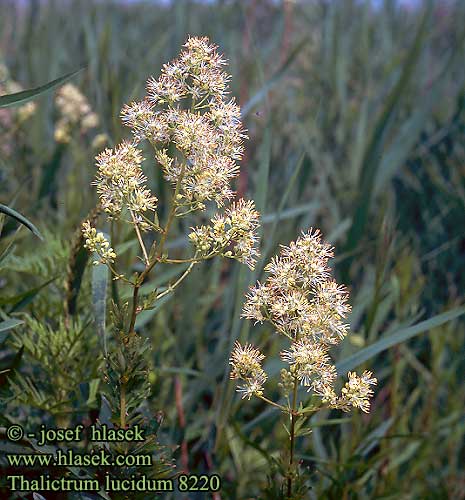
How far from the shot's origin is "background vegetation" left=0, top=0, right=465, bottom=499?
48.4 inches

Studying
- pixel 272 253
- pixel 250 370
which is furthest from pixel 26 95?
pixel 272 253

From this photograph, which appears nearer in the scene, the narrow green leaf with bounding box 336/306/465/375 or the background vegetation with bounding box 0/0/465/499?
the narrow green leaf with bounding box 336/306/465/375

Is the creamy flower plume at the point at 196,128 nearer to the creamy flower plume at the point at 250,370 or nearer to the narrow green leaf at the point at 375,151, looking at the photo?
the creamy flower plume at the point at 250,370

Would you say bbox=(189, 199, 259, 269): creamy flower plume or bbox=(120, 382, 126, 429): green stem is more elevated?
Answer: bbox=(189, 199, 259, 269): creamy flower plume

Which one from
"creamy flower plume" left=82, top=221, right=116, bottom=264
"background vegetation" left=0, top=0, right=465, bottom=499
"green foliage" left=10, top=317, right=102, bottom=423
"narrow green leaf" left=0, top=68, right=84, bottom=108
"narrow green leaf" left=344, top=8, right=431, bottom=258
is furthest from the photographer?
"narrow green leaf" left=344, top=8, right=431, bottom=258

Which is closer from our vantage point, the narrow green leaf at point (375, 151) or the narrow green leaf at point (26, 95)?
the narrow green leaf at point (26, 95)

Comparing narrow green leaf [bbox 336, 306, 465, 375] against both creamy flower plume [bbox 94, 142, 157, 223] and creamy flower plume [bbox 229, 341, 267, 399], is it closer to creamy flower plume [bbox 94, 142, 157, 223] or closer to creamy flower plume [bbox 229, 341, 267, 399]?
creamy flower plume [bbox 229, 341, 267, 399]

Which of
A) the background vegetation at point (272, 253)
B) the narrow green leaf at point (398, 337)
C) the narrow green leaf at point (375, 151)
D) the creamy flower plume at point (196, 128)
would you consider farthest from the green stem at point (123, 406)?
the narrow green leaf at point (375, 151)

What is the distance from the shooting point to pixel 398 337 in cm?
107

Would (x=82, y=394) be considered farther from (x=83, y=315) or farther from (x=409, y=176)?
(x=409, y=176)

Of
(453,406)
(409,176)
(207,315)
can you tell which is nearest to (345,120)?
(409,176)

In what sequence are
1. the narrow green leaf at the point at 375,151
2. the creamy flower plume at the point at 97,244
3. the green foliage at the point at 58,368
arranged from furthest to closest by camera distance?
the narrow green leaf at the point at 375,151, the green foliage at the point at 58,368, the creamy flower plume at the point at 97,244

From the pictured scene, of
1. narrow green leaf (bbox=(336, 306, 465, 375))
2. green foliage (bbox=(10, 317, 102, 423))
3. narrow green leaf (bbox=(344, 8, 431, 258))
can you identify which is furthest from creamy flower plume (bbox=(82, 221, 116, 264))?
narrow green leaf (bbox=(344, 8, 431, 258))

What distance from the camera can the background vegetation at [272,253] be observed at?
1229mm
